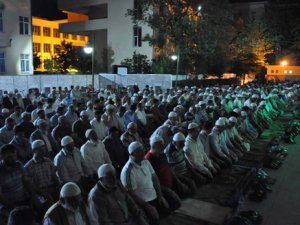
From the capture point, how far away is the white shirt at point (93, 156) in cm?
630

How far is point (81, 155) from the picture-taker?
6.19 metres

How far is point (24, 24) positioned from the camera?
3183 cm

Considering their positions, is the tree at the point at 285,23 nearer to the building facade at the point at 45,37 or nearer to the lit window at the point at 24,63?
the lit window at the point at 24,63

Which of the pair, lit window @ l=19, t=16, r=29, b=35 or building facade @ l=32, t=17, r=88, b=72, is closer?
lit window @ l=19, t=16, r=29, b=35

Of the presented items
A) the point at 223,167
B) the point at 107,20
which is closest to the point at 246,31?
the point at 107,20

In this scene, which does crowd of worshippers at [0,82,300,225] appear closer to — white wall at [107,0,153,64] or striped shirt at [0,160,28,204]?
striped shirt at [0,160,28,204]

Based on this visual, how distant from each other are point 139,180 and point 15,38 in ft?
96.3

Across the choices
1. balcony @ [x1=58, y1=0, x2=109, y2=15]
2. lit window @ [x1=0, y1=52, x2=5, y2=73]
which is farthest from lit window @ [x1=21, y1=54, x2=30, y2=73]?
balcony @ [x1=58, y1=0, x2=109, y2=15]

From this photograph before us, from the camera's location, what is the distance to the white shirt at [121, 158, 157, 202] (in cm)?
504

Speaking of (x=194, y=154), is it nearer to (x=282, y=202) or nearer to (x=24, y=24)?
(x=282, y=202)

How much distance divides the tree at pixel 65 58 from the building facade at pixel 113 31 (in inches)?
91.9

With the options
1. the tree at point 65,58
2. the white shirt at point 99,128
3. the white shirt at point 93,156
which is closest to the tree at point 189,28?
the tree at point 65,58

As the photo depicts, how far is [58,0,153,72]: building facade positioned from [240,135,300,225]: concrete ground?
85.7 feet

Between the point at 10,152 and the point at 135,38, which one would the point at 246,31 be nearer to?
the point at 135,38
